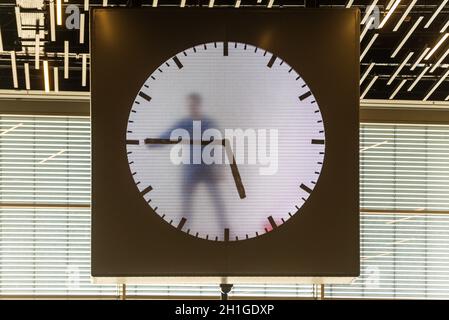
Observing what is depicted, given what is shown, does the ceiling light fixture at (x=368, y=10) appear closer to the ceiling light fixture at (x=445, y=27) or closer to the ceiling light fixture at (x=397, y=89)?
the ceiling light fixture at (x=445, y=27)

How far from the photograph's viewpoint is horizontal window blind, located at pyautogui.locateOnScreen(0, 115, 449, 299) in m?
13.4

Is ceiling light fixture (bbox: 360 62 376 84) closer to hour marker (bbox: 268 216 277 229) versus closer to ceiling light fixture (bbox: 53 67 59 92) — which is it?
ceiling light fixture (bbox: 53 67 59 92)

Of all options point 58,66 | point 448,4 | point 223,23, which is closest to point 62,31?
point 58,66

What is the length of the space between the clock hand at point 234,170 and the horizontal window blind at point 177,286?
8.22 meters

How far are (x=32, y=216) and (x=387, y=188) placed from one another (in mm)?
4662

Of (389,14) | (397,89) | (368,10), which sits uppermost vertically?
(368,10)

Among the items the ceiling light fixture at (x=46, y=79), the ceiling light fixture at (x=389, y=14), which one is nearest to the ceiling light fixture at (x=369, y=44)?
the ceiling light fixture at (x=389, y=14)

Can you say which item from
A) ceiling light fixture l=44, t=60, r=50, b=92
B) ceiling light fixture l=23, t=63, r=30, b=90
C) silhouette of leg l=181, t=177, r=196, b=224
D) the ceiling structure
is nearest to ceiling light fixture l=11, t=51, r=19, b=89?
the ceiling structure

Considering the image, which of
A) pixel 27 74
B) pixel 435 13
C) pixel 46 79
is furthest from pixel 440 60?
pixel 27 74

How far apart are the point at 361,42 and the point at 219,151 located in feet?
21.1

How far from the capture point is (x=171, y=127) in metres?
5.23

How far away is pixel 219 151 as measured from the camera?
205 inches

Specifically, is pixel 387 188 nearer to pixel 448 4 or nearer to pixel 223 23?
pixel 448 4

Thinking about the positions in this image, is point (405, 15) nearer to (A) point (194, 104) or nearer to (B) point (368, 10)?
(B) point (368, 10)
